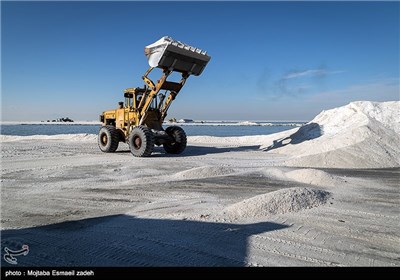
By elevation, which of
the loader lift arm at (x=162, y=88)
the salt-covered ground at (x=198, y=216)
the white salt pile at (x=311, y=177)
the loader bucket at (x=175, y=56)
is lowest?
the salt-covered ground at (x=198, y=216)

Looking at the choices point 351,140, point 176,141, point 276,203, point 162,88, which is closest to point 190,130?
point 176,141

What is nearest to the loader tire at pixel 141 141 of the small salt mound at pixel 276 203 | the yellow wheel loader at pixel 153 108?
the yellow wheel loader at pixel 153 108

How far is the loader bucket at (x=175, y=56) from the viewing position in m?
13.0

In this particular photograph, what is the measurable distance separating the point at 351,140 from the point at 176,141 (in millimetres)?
7816

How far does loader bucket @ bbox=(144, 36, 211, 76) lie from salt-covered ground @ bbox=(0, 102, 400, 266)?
193 inches

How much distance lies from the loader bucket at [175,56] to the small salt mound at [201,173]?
18.7 ft

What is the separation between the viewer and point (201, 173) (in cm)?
933

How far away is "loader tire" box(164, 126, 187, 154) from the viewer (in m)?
15.2

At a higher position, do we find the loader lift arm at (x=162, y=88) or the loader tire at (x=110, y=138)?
the loader lift arm at (x=162, y=88)

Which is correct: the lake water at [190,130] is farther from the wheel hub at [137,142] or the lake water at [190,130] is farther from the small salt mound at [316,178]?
the small salt mound at [316,178]

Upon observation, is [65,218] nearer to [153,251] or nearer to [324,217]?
[153,251]

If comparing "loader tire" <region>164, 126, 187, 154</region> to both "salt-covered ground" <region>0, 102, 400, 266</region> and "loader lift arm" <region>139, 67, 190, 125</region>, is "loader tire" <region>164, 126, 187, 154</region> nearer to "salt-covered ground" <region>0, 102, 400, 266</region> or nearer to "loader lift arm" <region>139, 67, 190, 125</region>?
"loader lift arm" <region>139, 67, 190, 125</region>

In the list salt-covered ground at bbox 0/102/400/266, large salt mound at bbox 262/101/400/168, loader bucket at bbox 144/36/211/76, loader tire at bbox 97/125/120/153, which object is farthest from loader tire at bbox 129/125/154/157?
large salt mound at bbox 262/101/400/168
